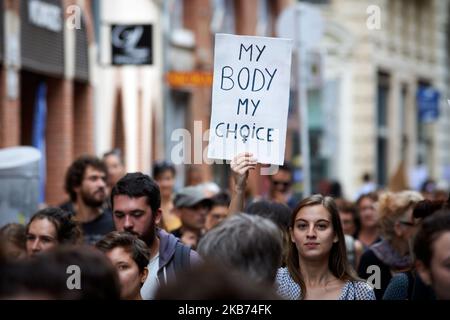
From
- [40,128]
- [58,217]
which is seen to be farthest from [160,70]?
[58,217]

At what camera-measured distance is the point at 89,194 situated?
10406mm

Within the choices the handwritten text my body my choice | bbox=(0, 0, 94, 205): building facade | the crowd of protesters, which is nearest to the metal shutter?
bbox=(0, 0, 94, 205): building facade

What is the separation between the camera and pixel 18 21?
695 inches

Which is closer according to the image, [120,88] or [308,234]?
[308,234]

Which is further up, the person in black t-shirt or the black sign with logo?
the black sign with logo

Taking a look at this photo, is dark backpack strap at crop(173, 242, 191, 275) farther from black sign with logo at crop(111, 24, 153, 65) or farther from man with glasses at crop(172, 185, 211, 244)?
black sign with logo at crop(111, 24, 153, 65)

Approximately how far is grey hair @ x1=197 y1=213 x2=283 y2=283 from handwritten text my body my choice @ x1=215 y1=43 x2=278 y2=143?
254 cm

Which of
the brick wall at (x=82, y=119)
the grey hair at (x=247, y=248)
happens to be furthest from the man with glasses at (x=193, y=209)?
the brick wall at (x=82, y=119)

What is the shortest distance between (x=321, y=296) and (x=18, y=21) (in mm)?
11687

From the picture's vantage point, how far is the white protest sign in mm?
7438

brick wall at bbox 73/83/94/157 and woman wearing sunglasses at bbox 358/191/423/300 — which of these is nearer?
woman wearing sunglasses at bbox 358/191/423/300

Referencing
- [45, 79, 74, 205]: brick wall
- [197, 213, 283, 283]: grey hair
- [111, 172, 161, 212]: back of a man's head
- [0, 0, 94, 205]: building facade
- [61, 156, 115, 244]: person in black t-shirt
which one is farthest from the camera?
[45, 79, 74, 205]: brick wall

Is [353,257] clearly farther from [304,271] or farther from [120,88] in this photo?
[120,88]

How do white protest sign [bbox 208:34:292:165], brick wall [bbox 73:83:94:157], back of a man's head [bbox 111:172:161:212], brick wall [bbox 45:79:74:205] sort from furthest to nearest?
brick wall [bbox 73:83:94:157] < brick wall [bbox 45:79:74:205] < white protest sign [bbox 208:34:292:165] < back of a man's head [bbox 111:172:161:212]
